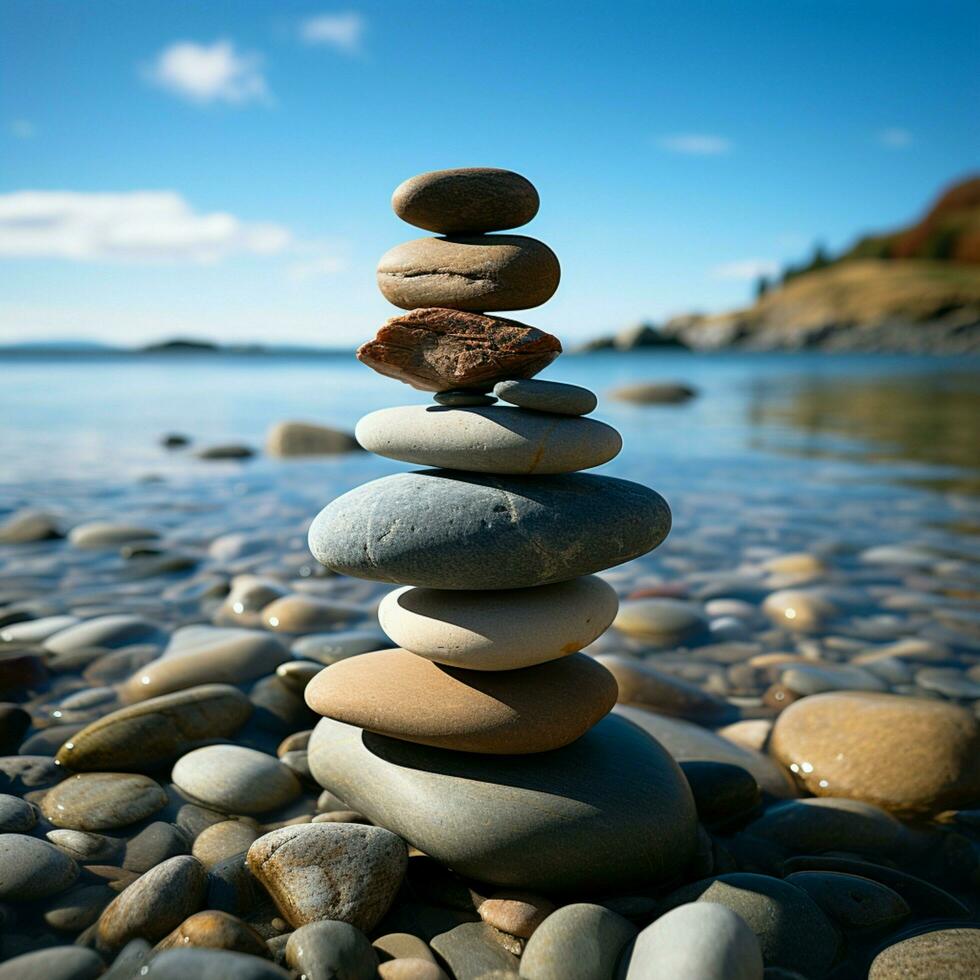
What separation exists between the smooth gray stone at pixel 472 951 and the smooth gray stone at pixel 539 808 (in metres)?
0.20

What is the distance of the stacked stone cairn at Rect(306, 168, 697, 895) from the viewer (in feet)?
8.72

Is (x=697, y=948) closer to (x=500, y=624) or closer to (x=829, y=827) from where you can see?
(x=500, y=624)

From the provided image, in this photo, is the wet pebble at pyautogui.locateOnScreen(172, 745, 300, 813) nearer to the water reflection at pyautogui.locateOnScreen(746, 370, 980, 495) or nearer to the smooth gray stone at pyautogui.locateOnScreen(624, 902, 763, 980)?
the smooth gray stone at pyautogui.locateOnScreen(624, 902, 763, 980)

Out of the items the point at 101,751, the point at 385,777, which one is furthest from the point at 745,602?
the point at 101,751

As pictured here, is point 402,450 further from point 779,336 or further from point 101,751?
point 779,336

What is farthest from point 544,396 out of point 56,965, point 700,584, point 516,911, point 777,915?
point 700,584

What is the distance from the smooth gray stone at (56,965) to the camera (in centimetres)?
201

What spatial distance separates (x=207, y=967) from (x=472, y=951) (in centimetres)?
78

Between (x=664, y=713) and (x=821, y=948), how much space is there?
68.8 inches

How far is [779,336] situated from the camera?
95.1 metres

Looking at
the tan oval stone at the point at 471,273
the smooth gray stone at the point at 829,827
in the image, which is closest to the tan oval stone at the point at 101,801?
the tan oval stone at the point at 471,273

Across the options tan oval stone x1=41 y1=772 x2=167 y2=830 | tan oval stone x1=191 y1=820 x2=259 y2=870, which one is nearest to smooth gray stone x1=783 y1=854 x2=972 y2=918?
tan oval stone x1=191 y1=820 x2=259 y2=870

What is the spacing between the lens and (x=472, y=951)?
2.35m

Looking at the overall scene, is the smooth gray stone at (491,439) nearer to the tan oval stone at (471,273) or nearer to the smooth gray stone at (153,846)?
the tan oval stone at (471,273)
